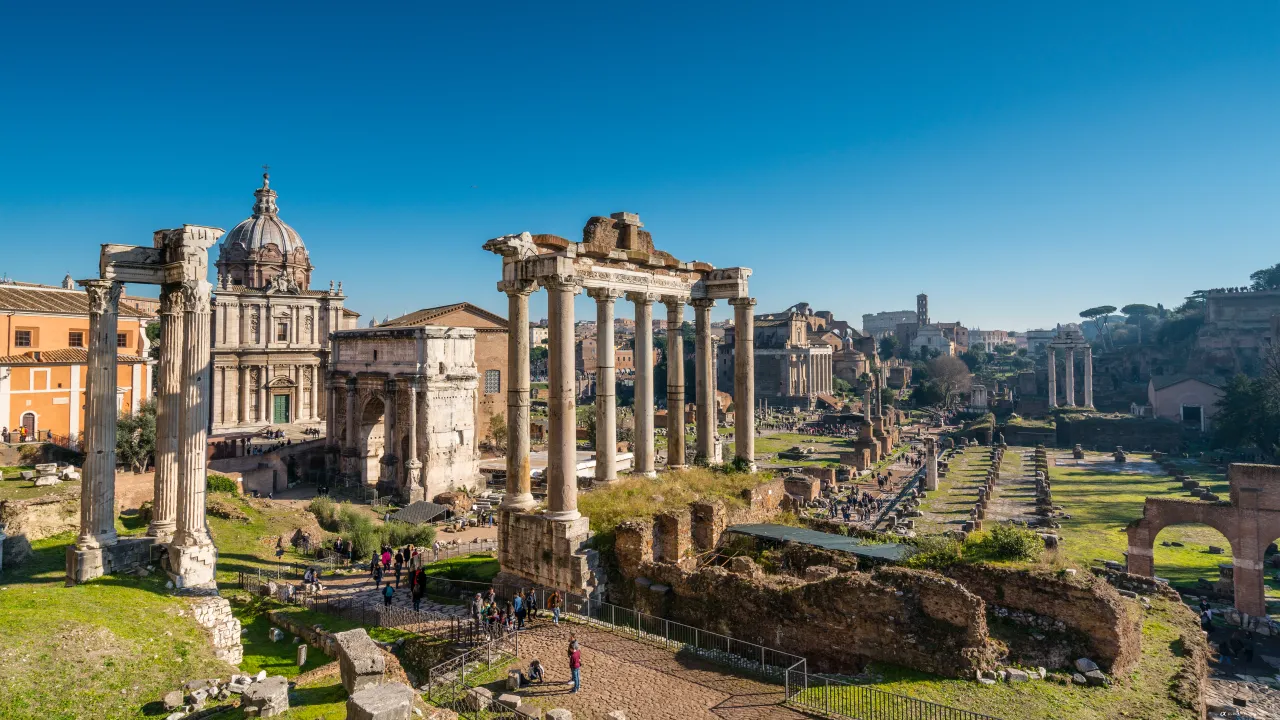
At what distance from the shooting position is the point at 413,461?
31469mm

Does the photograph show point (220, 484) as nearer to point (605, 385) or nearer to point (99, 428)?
point (99, 428)

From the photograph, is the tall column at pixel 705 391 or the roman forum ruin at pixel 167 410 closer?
the roman forum ruin at pixel 167 410

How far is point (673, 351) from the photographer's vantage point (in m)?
17.5

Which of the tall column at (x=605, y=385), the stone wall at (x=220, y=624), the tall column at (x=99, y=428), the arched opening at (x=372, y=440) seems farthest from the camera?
the arched opening at (x=372, y=440)

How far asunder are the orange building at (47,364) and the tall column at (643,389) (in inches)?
1007

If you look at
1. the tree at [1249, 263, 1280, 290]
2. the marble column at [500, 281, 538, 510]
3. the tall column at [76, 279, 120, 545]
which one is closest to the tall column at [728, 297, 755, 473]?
the marble column at [500, 281, 538, 510]

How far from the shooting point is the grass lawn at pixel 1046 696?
902 centimetres

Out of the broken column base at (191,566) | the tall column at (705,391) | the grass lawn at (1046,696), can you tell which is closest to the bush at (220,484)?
the broken column base at (191,566)

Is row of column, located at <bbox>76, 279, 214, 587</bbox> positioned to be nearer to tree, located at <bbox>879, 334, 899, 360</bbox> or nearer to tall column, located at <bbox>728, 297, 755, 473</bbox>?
tall column, located at <bbox>728, 297, 755, 473</bbox>

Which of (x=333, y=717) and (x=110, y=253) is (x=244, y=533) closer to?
(x=110, y=253)

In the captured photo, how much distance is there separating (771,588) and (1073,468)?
154 feet

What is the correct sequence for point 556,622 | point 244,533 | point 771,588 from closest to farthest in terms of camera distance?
1. point 771,588
2. point 556,622
3. point 244,533

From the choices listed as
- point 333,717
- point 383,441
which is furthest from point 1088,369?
point 333,717

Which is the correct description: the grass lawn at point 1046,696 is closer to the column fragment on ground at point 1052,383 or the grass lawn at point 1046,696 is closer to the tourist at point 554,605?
the tourist at point 554,605
